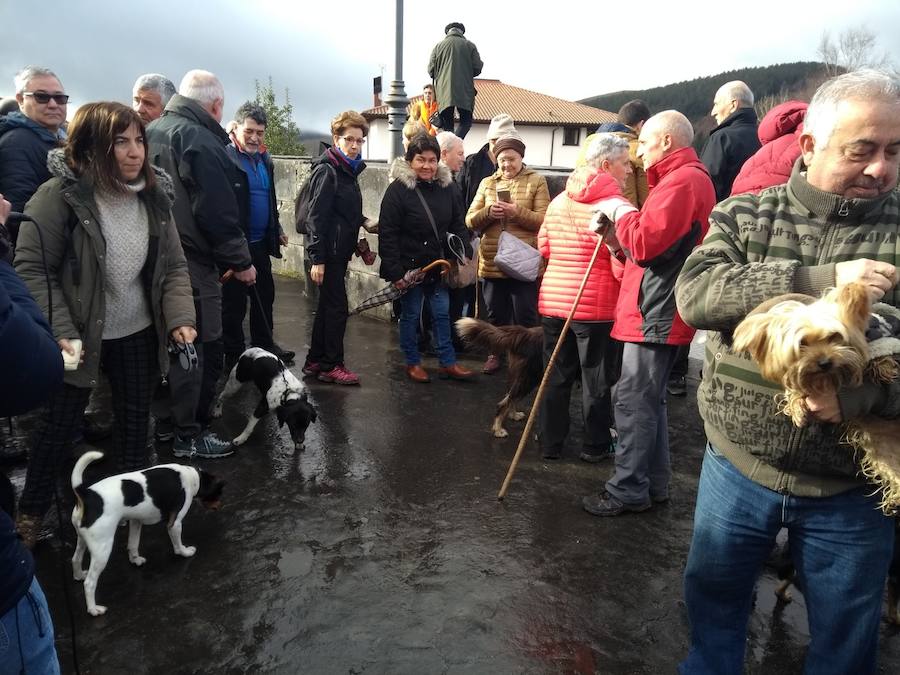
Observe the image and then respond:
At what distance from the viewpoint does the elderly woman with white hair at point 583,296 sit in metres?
3.92

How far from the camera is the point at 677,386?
601cm

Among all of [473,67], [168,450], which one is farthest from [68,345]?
[473,67]

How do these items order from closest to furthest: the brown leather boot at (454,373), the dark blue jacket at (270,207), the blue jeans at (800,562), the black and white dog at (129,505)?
the blue jeans at (800,562) < the black and white dog at (129,505) < the dark blue jacket at (270,207) < the brown leather boot at (454,373)

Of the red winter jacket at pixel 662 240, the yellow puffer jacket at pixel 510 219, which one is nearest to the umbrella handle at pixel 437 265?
the yellow puffer jacket at pixel 510 219

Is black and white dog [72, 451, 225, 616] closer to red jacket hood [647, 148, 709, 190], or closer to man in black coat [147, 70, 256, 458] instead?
man in black coat [147, 70, 256, 458]

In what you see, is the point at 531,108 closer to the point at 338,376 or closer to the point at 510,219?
the point at 510,219

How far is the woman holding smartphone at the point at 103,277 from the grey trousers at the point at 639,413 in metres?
2.43

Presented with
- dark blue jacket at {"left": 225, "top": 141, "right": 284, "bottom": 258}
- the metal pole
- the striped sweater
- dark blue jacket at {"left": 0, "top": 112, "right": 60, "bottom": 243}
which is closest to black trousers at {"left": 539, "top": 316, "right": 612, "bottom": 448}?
the striped sweater

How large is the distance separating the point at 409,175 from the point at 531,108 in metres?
54.1

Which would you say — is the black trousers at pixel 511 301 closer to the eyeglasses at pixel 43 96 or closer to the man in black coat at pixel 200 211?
the man in black coat at pixel 200 211

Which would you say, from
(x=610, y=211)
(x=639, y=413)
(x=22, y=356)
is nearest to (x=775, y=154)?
(x=610, y=211)

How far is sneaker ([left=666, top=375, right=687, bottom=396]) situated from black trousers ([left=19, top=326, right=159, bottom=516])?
4.33 m

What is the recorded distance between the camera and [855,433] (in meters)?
1.74

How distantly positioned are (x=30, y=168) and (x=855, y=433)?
165 inches
